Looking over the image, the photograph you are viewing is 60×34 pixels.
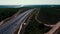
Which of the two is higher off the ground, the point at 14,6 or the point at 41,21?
the point at 14,6

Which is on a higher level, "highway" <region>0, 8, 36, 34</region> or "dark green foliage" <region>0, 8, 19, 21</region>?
"dark green foliage" <region>0, 8, 19, 21</region>

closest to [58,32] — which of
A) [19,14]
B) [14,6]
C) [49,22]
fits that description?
[49,22]

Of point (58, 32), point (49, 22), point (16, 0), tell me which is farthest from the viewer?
point (16, 0)

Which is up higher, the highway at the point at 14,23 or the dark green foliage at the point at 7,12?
the dark green foliage at the point at 7,12

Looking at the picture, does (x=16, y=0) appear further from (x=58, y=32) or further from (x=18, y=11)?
(x=58, y=32)

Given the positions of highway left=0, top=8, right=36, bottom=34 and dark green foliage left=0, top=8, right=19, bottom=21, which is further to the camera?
dark green foliage left=0, top=8, right=19, bottom=21

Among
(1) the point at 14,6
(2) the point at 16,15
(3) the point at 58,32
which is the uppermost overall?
(1) the point at 14,6

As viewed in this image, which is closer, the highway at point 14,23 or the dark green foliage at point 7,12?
the highway at point 14,23

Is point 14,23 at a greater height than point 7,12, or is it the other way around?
point 7,12
